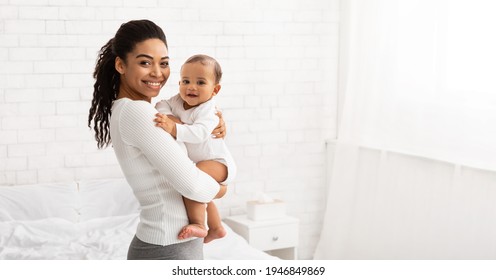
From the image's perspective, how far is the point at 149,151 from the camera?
1600 mm

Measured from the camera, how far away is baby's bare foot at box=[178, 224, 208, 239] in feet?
5.50

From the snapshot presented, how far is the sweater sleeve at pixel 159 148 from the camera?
159 cm

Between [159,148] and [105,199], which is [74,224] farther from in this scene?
[159,148]

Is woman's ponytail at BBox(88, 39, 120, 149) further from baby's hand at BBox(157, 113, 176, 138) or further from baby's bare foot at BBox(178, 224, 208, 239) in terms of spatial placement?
baby's bare foot at BBox(178, 224, 208, 239)

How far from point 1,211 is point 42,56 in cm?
94

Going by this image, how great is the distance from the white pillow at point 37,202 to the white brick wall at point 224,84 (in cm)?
19

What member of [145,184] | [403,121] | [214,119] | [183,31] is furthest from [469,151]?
[145,184]

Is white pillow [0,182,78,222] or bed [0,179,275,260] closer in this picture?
bed [0,179,275,260]

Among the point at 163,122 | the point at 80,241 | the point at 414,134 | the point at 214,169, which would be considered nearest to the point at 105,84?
the point at 163,122

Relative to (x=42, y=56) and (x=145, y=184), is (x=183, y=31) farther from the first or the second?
(x=145, y=184)

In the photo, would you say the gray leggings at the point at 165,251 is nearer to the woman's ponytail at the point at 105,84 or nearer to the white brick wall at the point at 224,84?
the woman's ponytail at the point at 105,84

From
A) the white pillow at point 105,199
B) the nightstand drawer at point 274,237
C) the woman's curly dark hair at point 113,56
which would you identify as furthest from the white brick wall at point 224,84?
the woman's curly dark hair at point 113,56

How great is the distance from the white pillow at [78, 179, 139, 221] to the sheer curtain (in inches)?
57.3

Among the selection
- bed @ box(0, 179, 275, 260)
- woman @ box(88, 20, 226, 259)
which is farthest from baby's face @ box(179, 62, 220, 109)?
bed @ box(0, 179, 275, 260)
